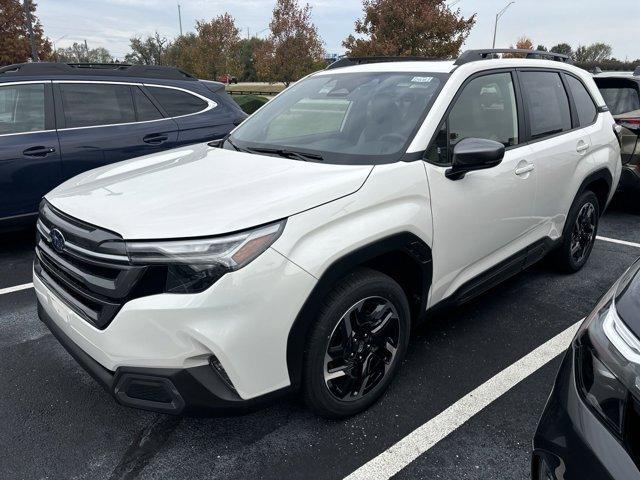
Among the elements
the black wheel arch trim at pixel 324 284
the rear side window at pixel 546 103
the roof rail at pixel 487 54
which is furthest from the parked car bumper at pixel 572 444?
the rear side window at pixel 546 103

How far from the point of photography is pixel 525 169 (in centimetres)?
329

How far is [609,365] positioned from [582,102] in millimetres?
3361

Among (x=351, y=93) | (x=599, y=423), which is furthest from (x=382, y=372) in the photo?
(x=351, y=93)

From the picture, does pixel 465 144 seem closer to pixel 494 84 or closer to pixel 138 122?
pixel 494 84

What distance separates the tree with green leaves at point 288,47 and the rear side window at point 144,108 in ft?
76.8

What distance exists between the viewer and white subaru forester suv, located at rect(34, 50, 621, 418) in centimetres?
195

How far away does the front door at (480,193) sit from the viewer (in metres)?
2.73

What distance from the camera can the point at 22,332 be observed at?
3.51m

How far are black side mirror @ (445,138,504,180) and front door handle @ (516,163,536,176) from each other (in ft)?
1.92

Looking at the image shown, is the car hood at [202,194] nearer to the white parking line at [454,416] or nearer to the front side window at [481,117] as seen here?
the front side window at [481,117]

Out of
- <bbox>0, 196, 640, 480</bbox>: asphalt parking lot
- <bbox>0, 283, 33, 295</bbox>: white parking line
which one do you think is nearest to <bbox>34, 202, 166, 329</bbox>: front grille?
<bbox>0, 196, 640, 480</bbox>: asphalt parking lot

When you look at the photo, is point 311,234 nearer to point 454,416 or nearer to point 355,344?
point 355,344

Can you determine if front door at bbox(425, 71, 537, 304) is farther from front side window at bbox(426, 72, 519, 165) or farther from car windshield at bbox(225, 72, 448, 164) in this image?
car windshield at bbox(225, 72, 448, 164)

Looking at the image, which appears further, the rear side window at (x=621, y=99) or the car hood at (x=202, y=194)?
the rear side window at (x=621, y=99)
